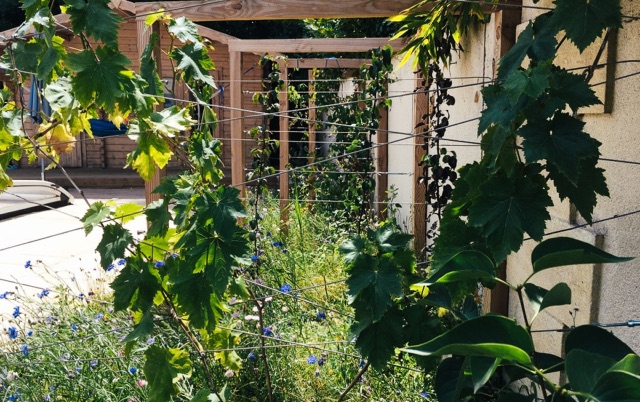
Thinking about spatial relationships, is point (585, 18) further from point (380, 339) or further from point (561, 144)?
point (380, 339)

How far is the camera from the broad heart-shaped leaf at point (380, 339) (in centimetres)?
178

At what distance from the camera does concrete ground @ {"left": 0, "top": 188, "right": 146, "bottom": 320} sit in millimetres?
5696

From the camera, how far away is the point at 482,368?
1021mm

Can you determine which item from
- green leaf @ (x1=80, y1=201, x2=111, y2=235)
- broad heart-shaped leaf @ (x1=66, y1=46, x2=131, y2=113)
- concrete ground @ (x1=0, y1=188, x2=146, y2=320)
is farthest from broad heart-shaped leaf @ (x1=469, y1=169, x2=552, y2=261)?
concrete ground @ (x1=0, y1=188, x2=146, y2=320)

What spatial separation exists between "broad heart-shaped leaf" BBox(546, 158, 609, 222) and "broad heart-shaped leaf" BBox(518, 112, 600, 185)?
7cm

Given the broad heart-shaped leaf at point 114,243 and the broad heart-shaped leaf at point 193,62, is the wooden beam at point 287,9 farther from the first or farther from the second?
the broad heart-shaped leaf at point 114,243

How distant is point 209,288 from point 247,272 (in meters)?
2.51

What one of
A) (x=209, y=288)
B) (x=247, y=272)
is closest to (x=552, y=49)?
(x=209, y=288)

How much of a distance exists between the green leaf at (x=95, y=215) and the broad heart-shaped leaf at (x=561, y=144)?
127cm

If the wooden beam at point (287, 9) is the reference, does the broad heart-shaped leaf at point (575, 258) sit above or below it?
below

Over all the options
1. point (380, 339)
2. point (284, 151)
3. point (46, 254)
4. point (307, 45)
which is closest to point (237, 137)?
point (307, 45)

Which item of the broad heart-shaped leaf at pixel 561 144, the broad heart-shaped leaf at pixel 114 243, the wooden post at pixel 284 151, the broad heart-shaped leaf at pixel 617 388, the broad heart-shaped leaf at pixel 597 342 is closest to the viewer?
the broad heart-shaped leaf at pixel 617 388

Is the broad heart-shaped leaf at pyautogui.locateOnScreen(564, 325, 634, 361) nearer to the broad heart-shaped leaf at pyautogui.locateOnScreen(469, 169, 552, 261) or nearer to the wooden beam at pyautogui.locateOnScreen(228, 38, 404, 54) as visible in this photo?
the broad heart-shaped leaf at pyautogui.locateOnScreen(469, 169, 552, 261)

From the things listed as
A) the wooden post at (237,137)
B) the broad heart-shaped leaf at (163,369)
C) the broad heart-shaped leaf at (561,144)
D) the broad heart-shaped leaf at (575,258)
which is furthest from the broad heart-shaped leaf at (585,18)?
the wooden post at (237,137)
